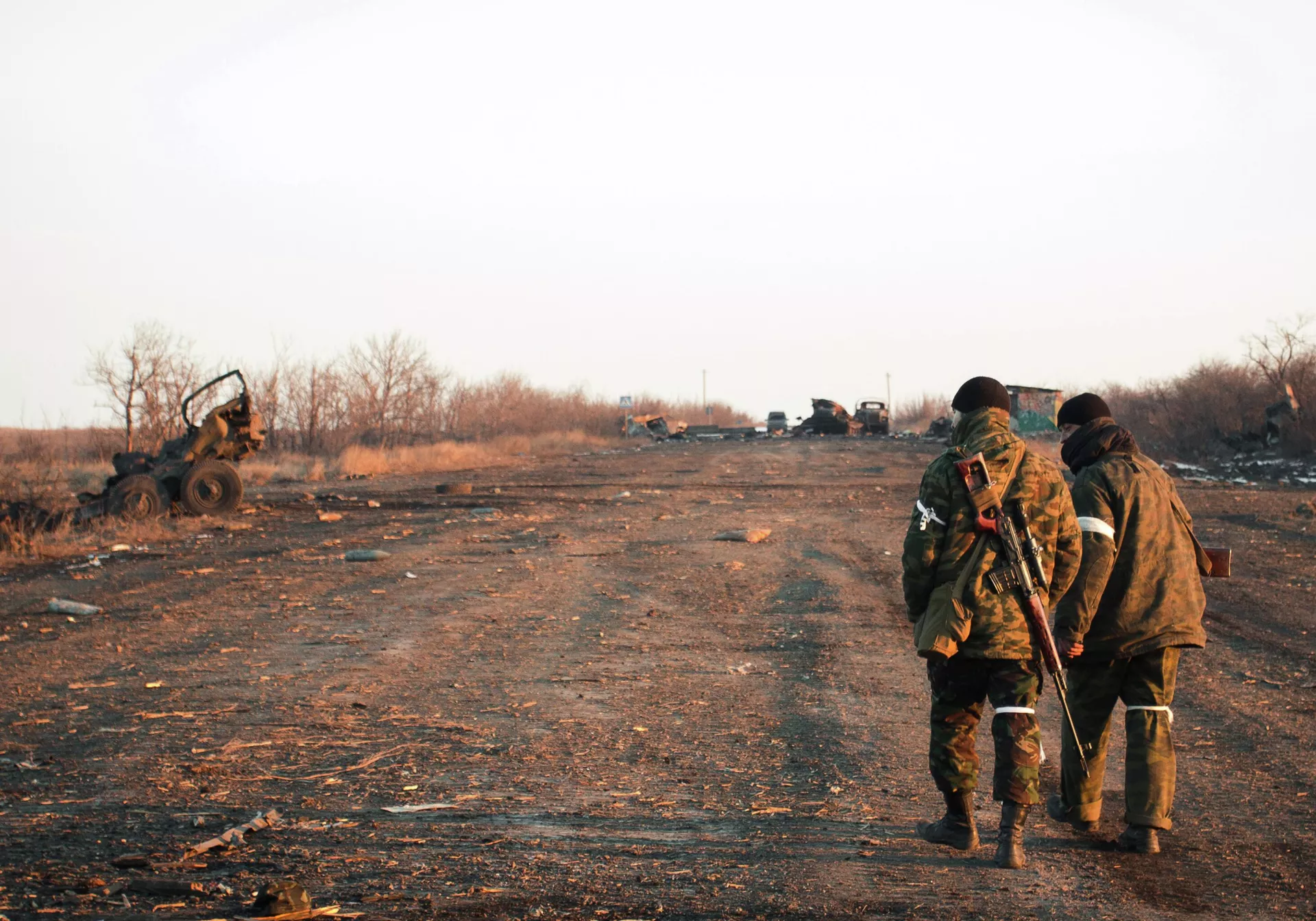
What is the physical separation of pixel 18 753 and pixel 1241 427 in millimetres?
34656

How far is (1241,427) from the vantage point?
113 ft

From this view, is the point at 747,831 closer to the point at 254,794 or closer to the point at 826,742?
the point at 826,742

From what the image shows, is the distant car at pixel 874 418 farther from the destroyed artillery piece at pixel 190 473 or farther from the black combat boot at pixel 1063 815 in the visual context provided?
the black combat boot at pixel 1063 815

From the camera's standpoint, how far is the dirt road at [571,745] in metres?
4.61

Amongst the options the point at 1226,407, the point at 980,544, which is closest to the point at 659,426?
the point at 1226,407

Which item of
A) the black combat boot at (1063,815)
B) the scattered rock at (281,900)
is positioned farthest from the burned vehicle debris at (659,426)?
the scattered rock at (281,900)

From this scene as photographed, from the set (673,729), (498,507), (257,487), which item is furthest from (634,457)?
(673,729)

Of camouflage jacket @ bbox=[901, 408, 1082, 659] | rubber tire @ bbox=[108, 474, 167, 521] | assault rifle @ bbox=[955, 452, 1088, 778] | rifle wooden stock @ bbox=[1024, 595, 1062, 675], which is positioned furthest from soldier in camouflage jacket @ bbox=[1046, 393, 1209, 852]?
rubber tire @ bbox=[108, 474, 167, 521]

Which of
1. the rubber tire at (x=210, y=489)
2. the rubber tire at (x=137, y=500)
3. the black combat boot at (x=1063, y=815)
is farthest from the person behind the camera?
the rubber tire at (x=210, y=489)

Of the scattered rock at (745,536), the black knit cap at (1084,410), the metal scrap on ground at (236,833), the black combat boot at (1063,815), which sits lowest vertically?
the black combat boot at (1063,815)

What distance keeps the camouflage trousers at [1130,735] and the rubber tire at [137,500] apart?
56.2ft

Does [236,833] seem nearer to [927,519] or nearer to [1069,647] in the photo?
[927,519]

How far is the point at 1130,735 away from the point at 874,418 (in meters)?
63.1

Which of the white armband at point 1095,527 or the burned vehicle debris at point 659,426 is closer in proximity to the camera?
the white armband at point 1095,527
